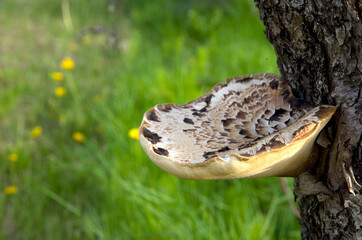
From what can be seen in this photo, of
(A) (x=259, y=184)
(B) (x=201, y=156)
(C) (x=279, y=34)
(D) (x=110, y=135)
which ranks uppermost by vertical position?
(C) (x=279, y=34)

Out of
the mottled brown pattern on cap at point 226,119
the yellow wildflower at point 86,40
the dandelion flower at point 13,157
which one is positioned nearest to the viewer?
the mottled brown pattern on cap at point 226,119

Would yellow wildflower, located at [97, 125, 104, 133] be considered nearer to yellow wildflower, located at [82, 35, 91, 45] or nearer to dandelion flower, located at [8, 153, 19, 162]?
dandelion flower, located at [8, 153, 19, 162]

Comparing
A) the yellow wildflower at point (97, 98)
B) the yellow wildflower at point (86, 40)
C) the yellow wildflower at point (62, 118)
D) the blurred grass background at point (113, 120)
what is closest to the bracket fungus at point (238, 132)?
the blurred grass background at point (113, 120)

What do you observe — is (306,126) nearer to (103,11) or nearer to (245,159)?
(245,159)

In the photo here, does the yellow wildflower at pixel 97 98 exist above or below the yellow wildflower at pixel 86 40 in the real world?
below

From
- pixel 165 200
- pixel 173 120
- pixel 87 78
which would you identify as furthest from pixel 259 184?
pixel 87 78

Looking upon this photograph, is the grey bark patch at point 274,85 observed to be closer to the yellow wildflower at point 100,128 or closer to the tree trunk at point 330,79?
the tree trunk at point 330,79
